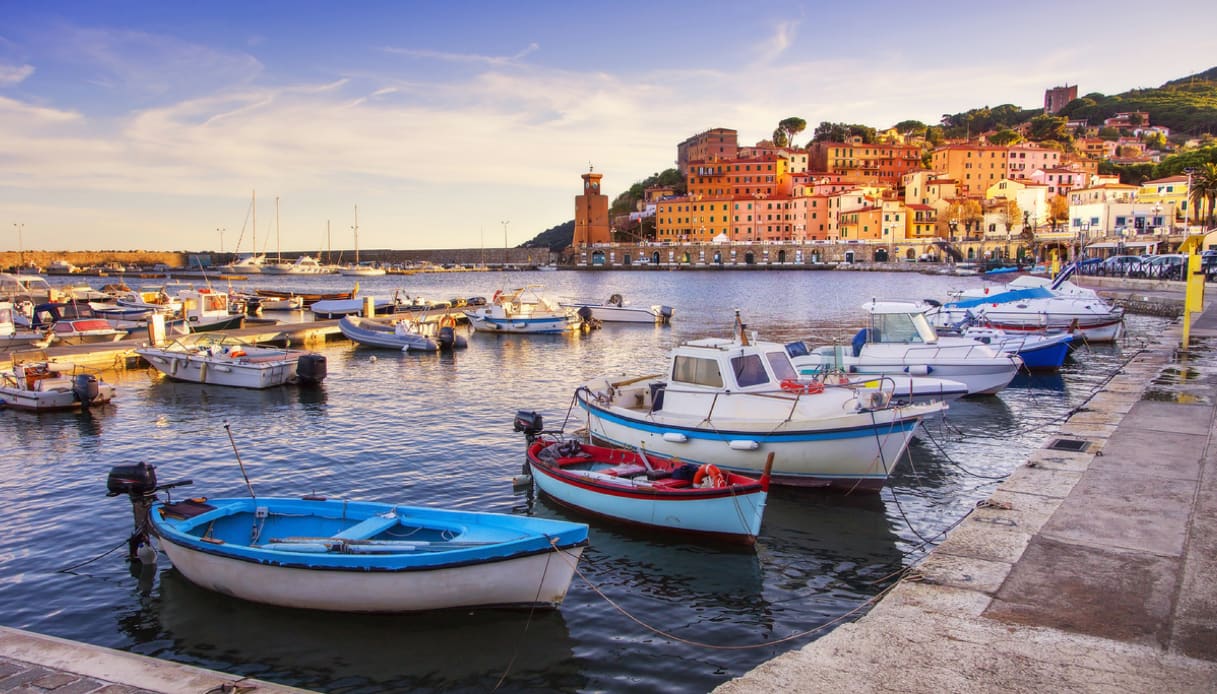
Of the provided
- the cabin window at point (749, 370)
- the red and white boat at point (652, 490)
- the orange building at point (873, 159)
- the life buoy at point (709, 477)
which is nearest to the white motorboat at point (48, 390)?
the red and white boat at point (652, 490)

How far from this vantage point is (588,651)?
8.76 metres

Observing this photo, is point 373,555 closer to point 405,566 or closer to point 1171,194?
point 405,566

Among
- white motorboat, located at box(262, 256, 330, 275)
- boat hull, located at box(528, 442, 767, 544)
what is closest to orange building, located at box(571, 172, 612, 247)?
white motorboat, located at box(262, 256, 330, 275)

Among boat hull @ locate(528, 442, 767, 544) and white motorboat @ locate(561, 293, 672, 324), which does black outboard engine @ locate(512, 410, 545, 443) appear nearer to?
boat hull @ locate(528, 442, 767, 544)

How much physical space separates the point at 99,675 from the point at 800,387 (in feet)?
35.5

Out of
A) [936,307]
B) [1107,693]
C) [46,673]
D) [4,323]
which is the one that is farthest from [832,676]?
[4,323]

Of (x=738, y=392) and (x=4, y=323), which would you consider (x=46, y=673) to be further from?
(x=4, y=323)

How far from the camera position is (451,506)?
13.7 meters

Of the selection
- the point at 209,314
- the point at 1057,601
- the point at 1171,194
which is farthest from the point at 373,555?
the point at 1171,194

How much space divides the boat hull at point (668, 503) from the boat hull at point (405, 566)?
254 centimetres

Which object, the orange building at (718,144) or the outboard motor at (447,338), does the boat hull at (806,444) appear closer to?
the outboard motor at (447,338)

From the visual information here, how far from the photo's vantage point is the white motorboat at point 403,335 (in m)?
36.2

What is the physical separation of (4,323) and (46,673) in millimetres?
34620

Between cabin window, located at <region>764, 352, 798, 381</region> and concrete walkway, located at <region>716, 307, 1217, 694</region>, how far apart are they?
4260 millimetres
